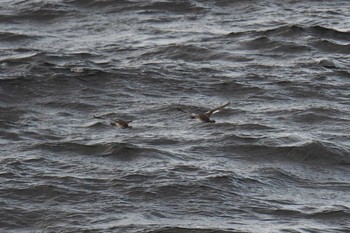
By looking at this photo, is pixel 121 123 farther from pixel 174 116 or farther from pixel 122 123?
pixel 174 116

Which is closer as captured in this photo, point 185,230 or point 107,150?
point 185,230

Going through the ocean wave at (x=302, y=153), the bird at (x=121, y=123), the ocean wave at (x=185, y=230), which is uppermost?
the bird at (x=121, y=123)

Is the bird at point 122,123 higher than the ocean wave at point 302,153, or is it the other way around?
the bird at point 122,123

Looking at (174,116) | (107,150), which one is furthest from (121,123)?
(174,116)

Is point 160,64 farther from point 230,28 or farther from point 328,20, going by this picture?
point 328,20

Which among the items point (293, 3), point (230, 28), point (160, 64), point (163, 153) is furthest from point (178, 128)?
point (293, 3)

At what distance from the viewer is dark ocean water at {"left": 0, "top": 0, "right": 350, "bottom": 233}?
56.3ft

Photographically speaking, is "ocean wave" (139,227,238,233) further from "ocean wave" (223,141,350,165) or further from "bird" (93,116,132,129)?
"bird" (93,116,132,129)

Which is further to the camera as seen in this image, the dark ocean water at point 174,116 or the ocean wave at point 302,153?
the ocean wave at point 302,153

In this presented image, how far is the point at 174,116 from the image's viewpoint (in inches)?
851

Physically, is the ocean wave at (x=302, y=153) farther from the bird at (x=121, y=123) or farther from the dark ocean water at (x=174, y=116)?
the bird at (x=121, y=123)

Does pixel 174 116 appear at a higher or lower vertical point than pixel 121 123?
lower

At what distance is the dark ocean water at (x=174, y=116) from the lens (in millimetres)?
17156

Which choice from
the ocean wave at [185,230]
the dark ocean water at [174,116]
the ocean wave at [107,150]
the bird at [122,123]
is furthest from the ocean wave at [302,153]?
the ocean wave at [185,230]
